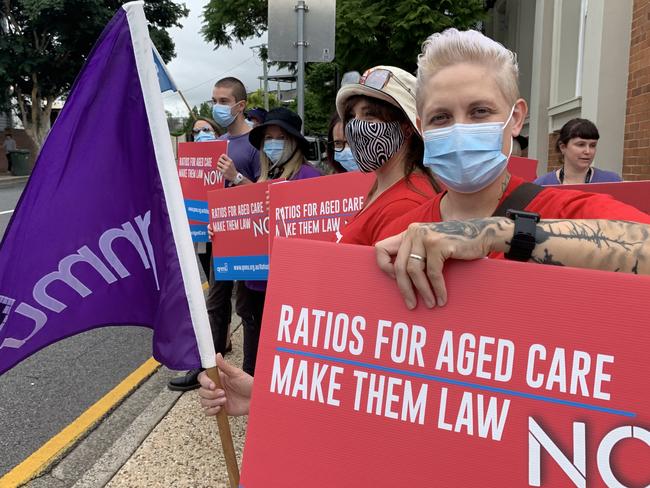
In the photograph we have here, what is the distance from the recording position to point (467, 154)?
132 centimetres

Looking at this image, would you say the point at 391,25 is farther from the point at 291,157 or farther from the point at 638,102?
the point at 291,157

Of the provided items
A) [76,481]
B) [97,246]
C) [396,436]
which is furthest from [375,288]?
[76,481]

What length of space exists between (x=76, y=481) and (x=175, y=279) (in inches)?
72.0

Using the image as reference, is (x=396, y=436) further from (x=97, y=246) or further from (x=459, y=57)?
(x=97, y=246)

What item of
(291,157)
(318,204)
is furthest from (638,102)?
(318,204)

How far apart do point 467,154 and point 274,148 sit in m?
2.44

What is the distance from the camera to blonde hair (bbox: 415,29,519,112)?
128 centimetres

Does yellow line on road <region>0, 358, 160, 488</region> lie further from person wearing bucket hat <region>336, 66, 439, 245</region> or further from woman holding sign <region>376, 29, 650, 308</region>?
woman holding sign <region>376, 29, 650, 308</region>

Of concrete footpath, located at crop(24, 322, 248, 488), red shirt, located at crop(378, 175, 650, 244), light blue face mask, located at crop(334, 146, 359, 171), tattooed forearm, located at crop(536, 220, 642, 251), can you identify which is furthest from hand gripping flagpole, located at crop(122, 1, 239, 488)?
light blue face mask, located at crop(334, 146, 359, 171)

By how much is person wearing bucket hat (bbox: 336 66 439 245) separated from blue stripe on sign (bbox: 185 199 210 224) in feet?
7.82

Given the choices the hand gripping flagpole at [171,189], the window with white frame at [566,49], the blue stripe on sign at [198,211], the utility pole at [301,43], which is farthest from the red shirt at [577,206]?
the window with white frame at [566,49]

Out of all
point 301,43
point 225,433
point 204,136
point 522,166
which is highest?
point 301,43

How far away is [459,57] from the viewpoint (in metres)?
1.29

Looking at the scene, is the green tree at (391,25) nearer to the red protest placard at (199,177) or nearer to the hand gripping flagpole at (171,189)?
the red protest placard at (199,177)
